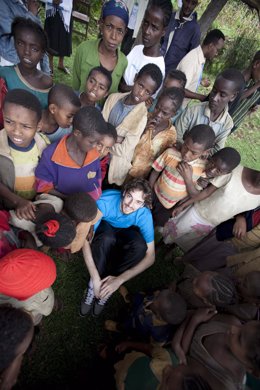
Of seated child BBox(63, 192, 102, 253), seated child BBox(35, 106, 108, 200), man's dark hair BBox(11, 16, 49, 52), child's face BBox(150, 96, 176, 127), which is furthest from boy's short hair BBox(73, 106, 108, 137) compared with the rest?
man's dark hair BBox(11, 16, 49, 52)

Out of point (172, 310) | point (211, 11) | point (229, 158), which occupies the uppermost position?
point (211, 11)

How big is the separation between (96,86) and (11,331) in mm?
1873

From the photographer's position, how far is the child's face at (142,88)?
86.2 inches

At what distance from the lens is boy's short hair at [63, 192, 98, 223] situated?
1711mm

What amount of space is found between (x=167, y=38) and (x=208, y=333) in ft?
11.6

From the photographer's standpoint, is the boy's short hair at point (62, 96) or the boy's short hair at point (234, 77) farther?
the boy's short hair at point (234, 77)

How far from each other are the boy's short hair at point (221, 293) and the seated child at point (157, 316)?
0.73ft

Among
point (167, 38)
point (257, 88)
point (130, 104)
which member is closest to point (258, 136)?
point (257, 88)

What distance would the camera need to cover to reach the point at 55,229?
4.97ft

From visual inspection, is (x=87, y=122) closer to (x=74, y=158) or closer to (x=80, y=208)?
(x=74, y=158)

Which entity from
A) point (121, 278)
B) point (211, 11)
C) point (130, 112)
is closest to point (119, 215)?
point (121, 278)

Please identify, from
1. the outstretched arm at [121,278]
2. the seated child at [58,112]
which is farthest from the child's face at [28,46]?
the outstretched arm at [121,278]

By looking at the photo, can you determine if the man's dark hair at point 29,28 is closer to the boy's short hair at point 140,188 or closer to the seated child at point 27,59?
the seated child at point 27,59

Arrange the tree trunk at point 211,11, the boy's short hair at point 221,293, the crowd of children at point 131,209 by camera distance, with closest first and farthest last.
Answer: the crowd of children at point 131,209 → the boy's short hair at point 221,293 → the tree trunk at point 211,11
